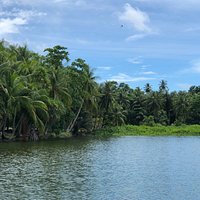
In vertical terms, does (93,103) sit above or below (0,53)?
below

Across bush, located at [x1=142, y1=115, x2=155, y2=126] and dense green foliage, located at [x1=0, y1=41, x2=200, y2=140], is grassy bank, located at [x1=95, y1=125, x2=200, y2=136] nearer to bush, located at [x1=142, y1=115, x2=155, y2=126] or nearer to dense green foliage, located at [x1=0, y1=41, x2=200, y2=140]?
dense green foliage, located at [x1=0, y1=41, x2=200, y2=140]

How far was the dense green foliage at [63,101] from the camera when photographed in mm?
50656

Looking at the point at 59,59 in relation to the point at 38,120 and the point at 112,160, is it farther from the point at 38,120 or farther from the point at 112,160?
the point at 112,160

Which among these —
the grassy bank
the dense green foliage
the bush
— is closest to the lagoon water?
the dense green foliage

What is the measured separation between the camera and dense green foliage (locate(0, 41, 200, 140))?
166 ft

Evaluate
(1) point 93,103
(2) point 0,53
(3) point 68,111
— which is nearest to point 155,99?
(1) point 93,103

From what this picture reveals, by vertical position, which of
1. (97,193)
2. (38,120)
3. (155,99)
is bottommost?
(97,193)

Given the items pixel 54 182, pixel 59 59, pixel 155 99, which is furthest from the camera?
pixel 155 99

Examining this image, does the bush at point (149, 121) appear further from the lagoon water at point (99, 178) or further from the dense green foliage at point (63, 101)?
the lagoon water at point (99, 178)

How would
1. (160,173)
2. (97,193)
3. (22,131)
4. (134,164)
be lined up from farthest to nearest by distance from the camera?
1. (22,131)
2. (134,164)
3. (160,173)
4. (97,193)

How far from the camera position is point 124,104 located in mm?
99062

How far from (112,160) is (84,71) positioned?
40.5 metres

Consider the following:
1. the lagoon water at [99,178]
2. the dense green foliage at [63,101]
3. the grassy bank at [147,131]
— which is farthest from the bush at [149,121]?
the lagoon water at [99,178]

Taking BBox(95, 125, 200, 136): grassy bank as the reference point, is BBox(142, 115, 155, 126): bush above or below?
above
